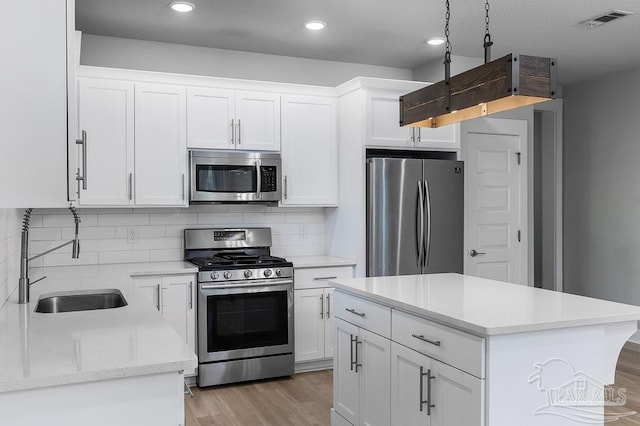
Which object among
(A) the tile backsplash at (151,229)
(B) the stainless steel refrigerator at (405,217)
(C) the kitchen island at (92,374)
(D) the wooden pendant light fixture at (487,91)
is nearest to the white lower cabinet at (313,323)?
(B) the stainless steel refrigerator at (405,217)

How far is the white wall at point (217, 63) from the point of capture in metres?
4.41

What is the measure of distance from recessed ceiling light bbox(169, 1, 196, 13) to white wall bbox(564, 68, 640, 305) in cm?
426

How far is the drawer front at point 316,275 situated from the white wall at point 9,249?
1.97 m

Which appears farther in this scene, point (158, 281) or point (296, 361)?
point (296, 361)

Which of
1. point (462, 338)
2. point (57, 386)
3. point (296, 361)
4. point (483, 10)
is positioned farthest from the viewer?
point (296, 361)

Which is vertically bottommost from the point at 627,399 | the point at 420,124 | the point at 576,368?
the point at 627,399

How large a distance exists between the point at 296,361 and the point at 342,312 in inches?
56.4

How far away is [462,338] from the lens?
2199 mm

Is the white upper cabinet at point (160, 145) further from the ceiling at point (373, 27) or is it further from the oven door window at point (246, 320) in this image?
the oven door window at point (246, 320)

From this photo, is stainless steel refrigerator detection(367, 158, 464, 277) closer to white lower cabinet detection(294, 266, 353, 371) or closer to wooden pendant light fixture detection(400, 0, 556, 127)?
white lower cabinet detection(294, 266, 353, 371)

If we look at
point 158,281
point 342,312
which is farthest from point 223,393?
point 342,312

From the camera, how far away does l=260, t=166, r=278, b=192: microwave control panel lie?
14.8 feet

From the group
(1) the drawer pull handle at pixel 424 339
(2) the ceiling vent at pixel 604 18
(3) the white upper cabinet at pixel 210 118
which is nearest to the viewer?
(1) the drawer pull handle at pixel 424 339

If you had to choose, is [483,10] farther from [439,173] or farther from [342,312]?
[342,312]
